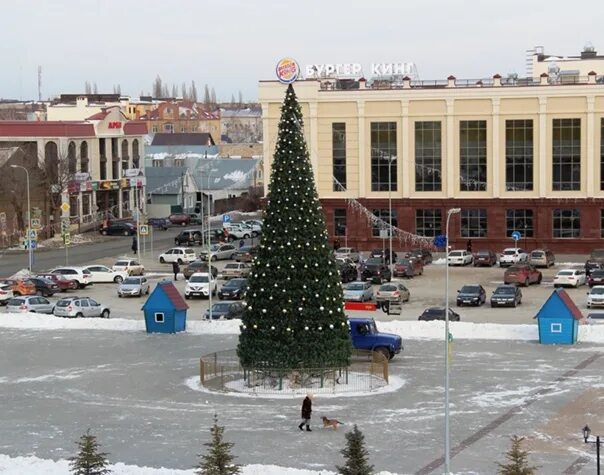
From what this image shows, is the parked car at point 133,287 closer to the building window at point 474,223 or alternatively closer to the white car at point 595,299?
the white car at point 595,299

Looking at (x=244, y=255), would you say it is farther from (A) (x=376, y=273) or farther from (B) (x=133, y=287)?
(B) (x=133, y=287)

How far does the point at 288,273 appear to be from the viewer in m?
39.2

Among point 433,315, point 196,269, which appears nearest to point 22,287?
point 196,269

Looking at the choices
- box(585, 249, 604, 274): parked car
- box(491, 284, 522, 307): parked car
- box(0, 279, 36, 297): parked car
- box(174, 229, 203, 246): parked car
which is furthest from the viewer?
box(174, 229, 203, 246): parked car

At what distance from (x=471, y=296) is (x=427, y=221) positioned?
26.6 metres

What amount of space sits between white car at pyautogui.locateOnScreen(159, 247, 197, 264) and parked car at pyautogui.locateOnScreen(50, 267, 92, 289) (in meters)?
10.7

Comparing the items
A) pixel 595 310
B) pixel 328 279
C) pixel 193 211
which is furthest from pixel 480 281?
pixel 193 211

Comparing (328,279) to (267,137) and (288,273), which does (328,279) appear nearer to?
(288,273)

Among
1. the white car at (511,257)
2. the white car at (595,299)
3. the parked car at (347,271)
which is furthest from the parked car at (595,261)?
the parked car at (347,271)

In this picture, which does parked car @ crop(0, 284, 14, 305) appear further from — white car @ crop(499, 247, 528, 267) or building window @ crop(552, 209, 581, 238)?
building window @ crop(552, 209, 581, 238)

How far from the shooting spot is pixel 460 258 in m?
79.5

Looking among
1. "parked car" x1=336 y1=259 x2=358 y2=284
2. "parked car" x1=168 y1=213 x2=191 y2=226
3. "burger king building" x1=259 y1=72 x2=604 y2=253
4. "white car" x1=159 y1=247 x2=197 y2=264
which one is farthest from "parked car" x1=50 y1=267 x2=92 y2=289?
"parked car" x1=168 y1=213 x2=191 y2=226

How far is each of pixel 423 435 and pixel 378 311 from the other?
88.5 ft

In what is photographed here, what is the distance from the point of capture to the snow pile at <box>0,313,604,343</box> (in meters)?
49.1
